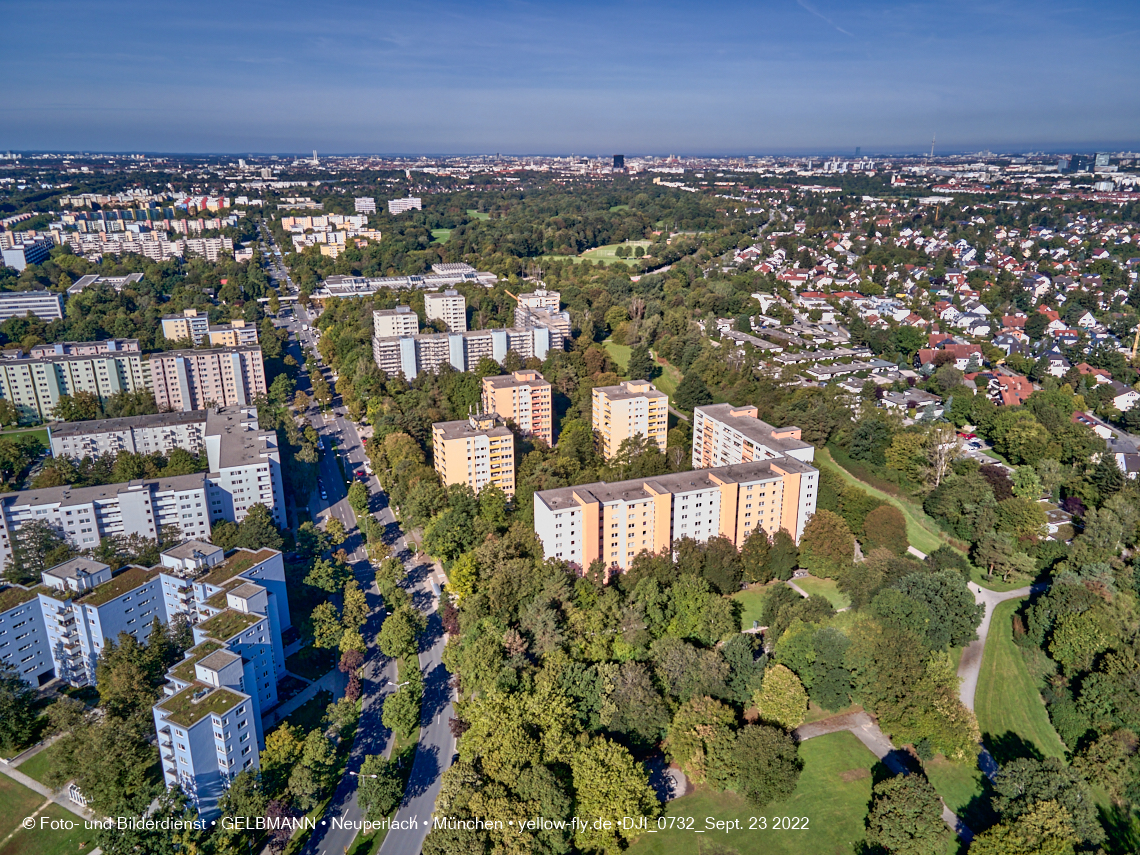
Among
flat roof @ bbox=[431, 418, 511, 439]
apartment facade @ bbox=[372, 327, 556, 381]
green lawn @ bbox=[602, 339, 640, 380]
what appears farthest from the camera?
green lawn @ bbox=[602, 339, 640, 380]

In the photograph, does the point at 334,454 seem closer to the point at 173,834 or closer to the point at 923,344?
the point at 173,834

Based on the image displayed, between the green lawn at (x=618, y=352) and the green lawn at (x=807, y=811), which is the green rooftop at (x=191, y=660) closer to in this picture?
the green lawn at (x=807, y=811)

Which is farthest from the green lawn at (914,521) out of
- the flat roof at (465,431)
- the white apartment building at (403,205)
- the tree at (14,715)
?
the white apartment building at (403,205)

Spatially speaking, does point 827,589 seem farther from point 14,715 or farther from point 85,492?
point 85,492

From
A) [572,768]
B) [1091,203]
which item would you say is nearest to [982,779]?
[572,768]

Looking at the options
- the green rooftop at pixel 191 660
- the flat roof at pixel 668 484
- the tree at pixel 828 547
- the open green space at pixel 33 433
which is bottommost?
the tree at pixel 828 547

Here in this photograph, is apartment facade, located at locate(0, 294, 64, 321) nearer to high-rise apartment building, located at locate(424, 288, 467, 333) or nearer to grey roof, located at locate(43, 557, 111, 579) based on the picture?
high-rise apartment building, located at locate(424, 288, 467, 333)

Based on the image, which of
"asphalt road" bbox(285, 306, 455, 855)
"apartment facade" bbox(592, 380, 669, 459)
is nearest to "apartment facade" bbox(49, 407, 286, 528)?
"asphalt road" bbox(285, 306, 455, 855)
